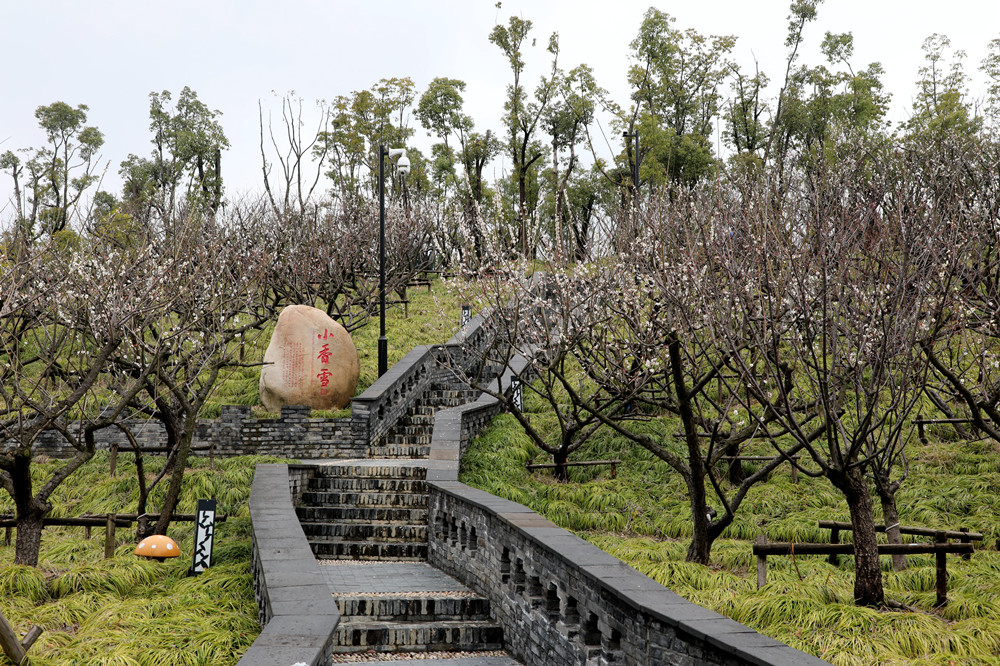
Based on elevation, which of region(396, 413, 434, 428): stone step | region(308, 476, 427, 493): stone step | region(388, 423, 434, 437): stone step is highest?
region(396, 413, 434, 428): stone step

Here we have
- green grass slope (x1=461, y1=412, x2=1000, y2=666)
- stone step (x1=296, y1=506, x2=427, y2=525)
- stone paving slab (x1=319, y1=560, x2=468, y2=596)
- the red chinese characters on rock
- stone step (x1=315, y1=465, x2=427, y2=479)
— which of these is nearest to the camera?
green grass slope (x1=461, y1=412, x2=1000, y2=666)

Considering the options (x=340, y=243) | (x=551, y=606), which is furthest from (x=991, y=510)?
(x=340, y=243)

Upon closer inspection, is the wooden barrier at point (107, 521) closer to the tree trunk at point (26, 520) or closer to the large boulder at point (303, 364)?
the tree trunk at point (26, 520)

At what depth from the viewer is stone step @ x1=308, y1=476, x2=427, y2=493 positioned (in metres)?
13.7

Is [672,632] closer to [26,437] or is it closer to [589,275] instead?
[26,437]

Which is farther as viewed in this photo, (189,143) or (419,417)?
(189,143)

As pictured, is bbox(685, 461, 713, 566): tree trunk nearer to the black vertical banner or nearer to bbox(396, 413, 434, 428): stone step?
the black vertical banner

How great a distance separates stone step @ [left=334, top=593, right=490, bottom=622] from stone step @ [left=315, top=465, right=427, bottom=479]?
3.93 metres

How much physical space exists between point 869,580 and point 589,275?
7.46 metres

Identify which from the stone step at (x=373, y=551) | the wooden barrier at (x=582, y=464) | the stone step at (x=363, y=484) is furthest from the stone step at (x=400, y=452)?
the stone step at (x=373, y=551)

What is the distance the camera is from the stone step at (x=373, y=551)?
1228cm

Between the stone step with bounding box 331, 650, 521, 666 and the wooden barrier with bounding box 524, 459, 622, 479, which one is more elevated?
the wooden barrier with bounding box 524, 459, 622, 479

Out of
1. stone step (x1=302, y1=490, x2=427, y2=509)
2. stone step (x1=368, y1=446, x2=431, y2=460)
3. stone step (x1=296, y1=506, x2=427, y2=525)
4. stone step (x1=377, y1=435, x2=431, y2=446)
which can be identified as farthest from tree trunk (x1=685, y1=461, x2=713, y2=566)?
stone step (x1=377, y1=435, x2=431, y2=446)

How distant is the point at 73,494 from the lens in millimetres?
14695
